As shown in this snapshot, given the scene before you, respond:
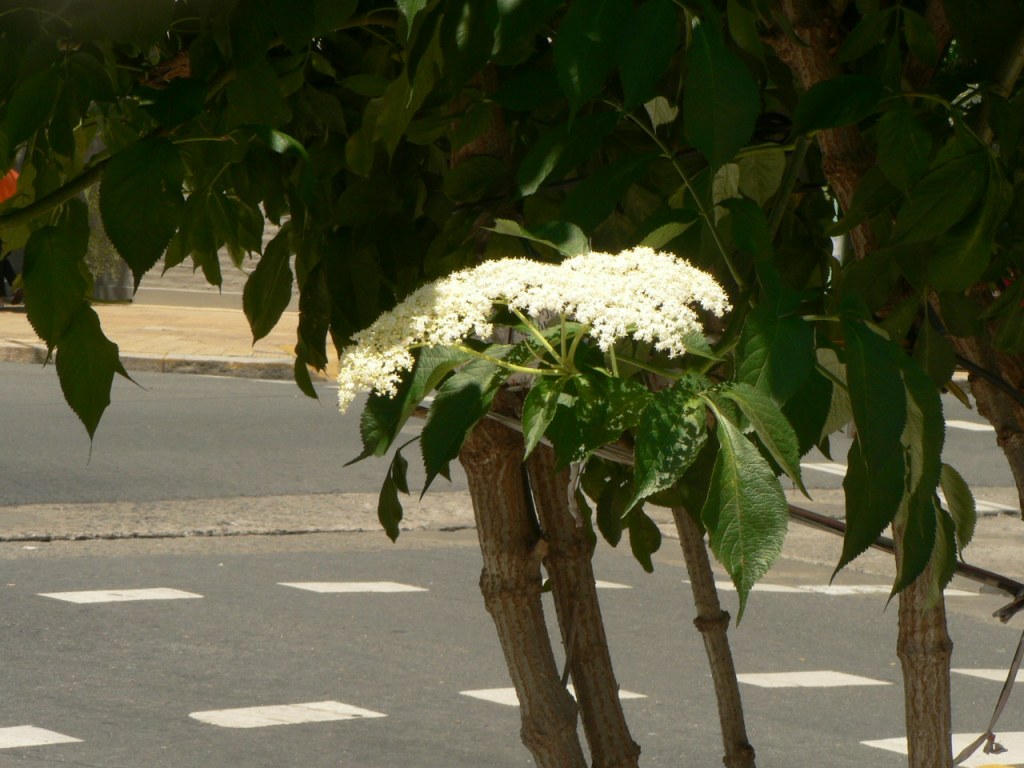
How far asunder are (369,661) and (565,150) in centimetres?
521

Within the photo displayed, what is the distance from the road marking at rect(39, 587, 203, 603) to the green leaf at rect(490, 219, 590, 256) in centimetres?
613

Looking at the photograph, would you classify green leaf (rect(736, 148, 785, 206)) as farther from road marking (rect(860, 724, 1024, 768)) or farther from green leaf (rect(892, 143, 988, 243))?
road marking (rect(860, 724, 1024, 768))

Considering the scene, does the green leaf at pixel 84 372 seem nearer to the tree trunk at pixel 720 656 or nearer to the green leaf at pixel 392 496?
the green leaf at pixel 392 496

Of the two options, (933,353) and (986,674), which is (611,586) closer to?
(986,674)

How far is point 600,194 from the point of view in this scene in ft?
4.55

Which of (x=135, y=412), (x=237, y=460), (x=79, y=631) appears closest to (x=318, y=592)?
(x=79, y=631)

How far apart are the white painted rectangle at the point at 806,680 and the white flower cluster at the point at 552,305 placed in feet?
17.6

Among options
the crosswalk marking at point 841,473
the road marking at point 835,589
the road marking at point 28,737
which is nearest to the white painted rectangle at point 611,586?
Result: the road marking at point 835,589

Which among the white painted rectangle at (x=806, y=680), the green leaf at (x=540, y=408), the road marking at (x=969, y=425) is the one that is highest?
the green leaf at (x=540, y=408)

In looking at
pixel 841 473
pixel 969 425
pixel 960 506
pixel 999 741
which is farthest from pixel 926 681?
pixel 969 425

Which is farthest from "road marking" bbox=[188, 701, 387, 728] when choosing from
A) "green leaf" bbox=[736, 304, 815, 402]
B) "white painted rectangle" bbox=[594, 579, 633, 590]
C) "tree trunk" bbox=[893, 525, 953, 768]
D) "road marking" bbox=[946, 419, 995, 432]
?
"road marking" bbox=[946, 419, 995, 432]

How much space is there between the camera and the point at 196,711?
5.64 metres

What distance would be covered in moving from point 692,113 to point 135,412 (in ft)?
36.4

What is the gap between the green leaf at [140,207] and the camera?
4.19 ft
